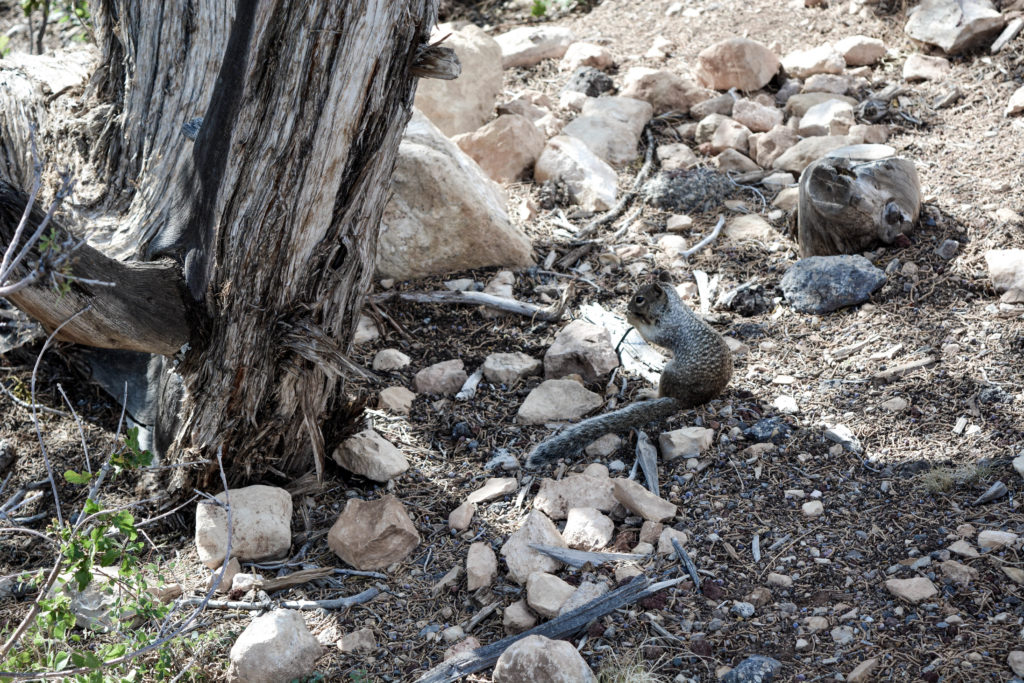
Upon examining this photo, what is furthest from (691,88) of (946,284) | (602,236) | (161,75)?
(161,75)

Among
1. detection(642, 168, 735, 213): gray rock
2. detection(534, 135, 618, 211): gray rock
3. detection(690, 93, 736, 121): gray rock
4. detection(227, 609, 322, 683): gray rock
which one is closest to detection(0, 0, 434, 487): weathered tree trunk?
detection(227, 609, 322, 683): gray rock

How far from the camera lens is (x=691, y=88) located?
21.3ft

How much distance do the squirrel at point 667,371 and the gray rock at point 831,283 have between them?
33.0 inches

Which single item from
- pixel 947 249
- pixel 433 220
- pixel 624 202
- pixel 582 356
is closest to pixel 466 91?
pixel 624 202

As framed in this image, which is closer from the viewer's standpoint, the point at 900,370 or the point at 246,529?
the point at 246,529

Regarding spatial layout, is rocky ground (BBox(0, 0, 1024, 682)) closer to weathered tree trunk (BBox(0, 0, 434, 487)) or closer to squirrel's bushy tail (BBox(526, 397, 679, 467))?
squirrel's bushy tail (BBox(526, 397, 679, 467))

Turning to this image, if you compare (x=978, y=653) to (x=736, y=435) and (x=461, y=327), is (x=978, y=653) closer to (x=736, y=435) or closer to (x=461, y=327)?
(x=736, y=435)

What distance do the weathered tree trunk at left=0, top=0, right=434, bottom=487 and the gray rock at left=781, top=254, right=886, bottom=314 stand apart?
246 centimetres

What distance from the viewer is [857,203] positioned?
471 cm

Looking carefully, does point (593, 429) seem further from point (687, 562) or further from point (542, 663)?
point (542, 663)

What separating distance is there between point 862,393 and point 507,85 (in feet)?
14.4

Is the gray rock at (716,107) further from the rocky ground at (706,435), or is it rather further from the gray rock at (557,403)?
the gray rock at (557,403)

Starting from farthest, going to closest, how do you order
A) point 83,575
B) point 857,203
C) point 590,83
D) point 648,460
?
1. point 590,83
2. point 857,203
3. point 648,460
4. point 83,575

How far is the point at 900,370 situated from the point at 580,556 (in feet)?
6.10
